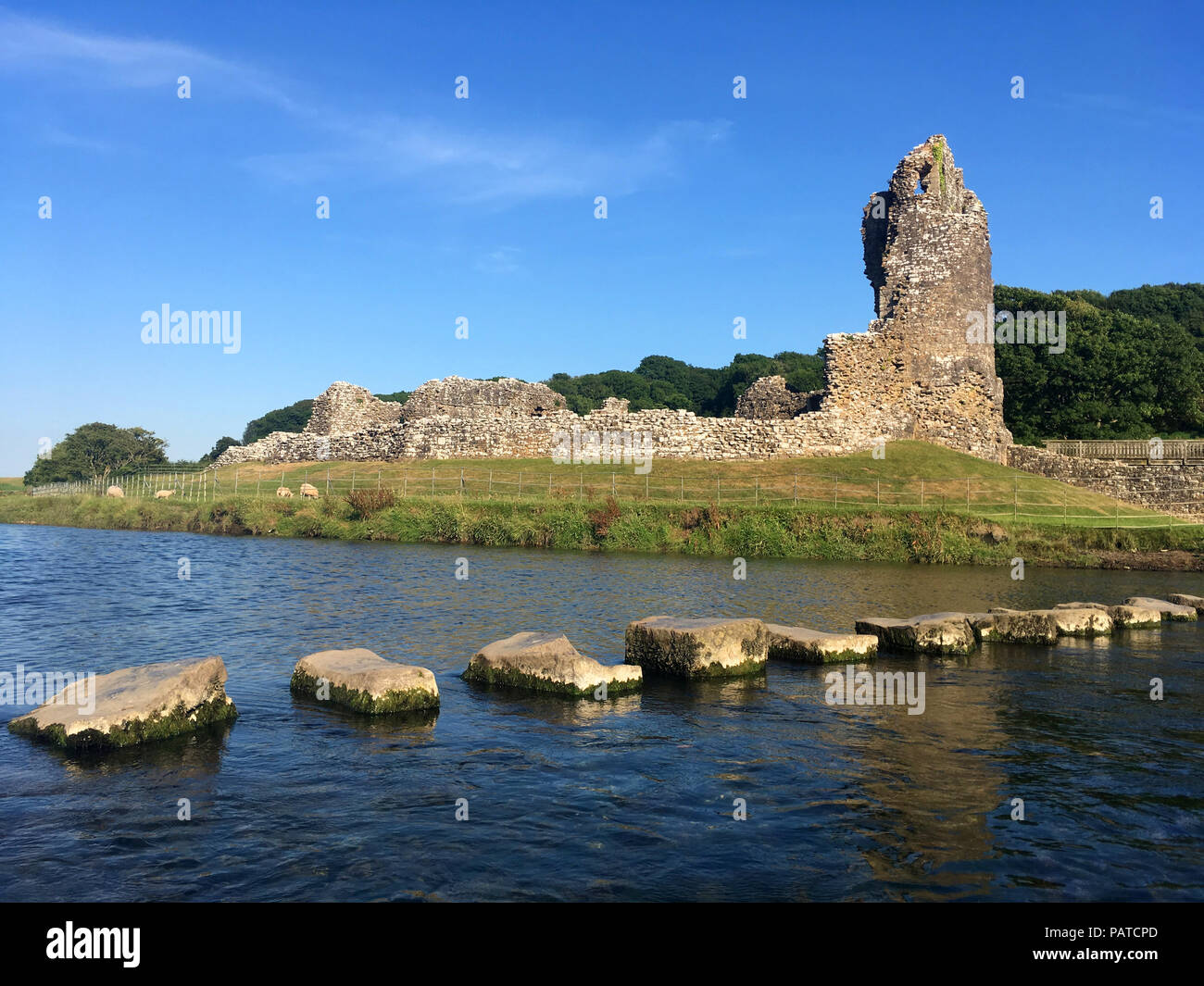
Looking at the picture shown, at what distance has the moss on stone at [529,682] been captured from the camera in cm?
1094

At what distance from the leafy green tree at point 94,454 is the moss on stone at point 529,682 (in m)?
81.4

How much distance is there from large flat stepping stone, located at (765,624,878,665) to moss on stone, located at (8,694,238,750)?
784 centimetres

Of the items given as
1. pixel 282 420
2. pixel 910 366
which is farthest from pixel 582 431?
pixel 282 420

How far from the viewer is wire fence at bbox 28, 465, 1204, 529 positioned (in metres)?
32.7

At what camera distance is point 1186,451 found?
39438mm

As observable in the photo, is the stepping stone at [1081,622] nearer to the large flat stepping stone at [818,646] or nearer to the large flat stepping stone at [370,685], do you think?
the large flat stepping stone at [818,646]

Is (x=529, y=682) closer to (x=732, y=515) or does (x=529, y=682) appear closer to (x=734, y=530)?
(x=734, y=530)

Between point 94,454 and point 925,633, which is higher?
point 94,454

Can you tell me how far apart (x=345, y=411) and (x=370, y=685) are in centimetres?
4839

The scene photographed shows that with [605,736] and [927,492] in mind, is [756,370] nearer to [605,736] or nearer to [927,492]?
[927,492]

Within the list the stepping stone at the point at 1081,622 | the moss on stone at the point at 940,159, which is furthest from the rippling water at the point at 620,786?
the moss on stone at the point at 940,159

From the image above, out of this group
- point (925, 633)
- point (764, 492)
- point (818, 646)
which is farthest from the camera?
point (764, 492)

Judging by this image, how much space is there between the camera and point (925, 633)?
14.1 metres
